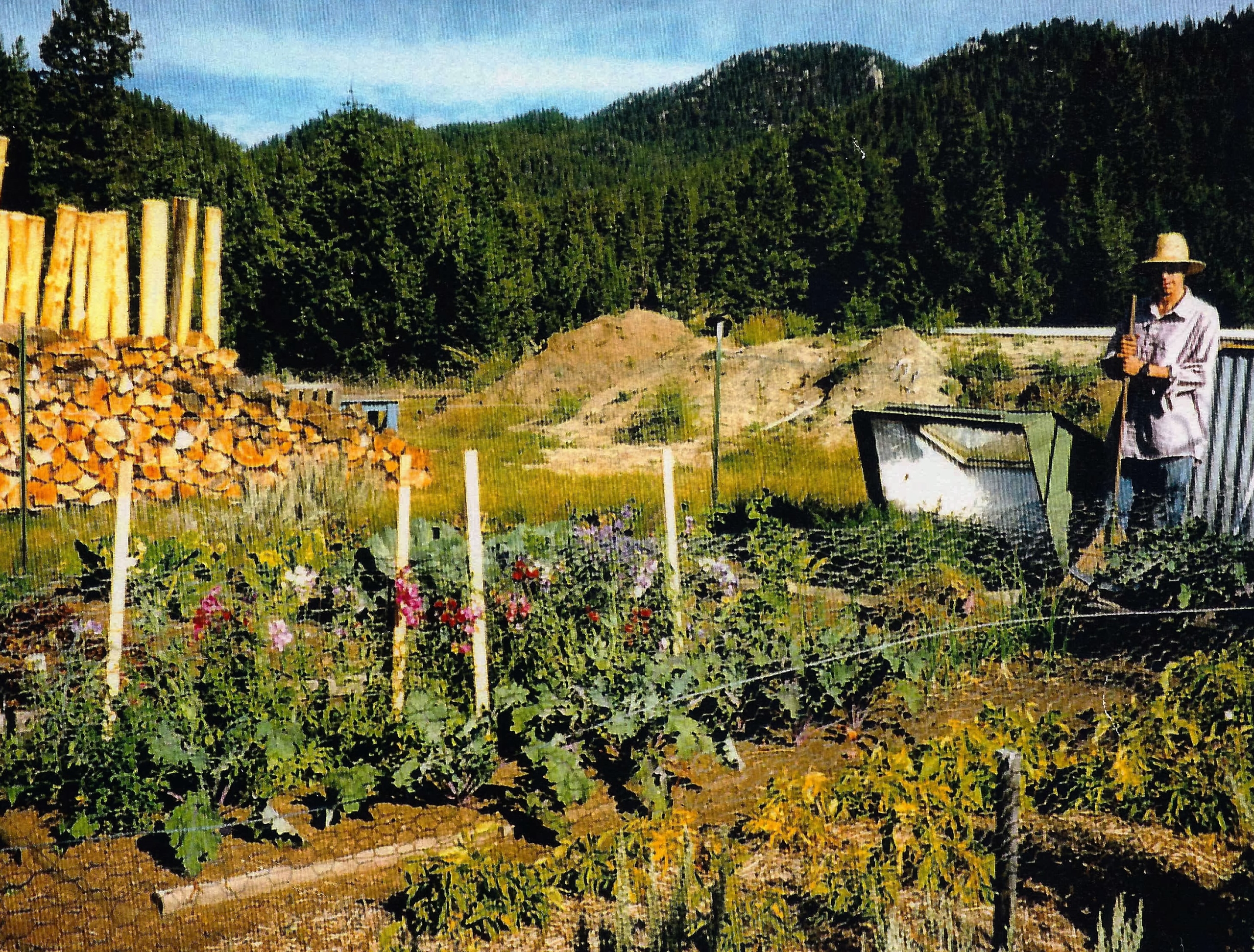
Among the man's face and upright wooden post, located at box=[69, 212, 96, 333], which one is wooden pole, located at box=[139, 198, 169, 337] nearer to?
upright wooden post, located at box=[69, 212, 96, 333]

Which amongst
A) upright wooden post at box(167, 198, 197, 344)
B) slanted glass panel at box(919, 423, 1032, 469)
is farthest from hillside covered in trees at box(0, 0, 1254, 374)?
slanted glass panel at box(919, 423, 1032, 469)

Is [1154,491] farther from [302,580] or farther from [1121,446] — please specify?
[302,580]

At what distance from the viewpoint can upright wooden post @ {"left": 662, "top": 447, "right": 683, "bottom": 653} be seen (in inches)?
186

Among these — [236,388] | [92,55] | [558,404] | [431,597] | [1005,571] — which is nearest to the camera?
[431,597]

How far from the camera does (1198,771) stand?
151 inches

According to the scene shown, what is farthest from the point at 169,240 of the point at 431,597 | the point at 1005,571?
the point at 1005,571

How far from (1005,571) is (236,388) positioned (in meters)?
7.06

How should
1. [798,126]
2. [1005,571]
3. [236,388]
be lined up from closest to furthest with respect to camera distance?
[1005,571]
[236,388]
[798,126]

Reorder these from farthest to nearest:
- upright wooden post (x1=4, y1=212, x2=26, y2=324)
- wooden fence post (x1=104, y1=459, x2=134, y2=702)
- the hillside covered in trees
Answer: the hillside covered in trees, upright wooden post (x1=4, y1=212, x2=26, y2=324), wooden fence post (x1=104, y1=459, x2=134, y2=702)

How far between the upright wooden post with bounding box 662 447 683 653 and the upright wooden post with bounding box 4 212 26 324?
6613mm

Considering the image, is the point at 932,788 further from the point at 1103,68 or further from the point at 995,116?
the point at 995,116

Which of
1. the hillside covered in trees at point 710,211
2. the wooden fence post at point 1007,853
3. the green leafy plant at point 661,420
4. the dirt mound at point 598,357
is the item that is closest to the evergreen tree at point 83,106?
the hillside covered in trees at point 710,211

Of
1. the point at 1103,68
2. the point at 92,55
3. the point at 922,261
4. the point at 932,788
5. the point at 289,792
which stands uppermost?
the point at 1103,68

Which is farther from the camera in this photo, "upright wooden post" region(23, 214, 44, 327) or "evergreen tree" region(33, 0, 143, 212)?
"evergreen tree" region(33, 0, 143, 212)
